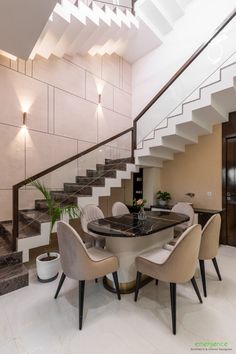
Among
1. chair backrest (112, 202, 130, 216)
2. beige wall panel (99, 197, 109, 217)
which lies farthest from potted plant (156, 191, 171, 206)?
chair backrest (112, 202, 130, 216)

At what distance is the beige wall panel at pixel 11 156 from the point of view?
359 centimetres

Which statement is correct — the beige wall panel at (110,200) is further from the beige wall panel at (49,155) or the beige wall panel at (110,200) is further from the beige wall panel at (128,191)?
the beige wall panel at (49,155)

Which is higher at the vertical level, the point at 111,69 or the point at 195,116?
the point at 111,69

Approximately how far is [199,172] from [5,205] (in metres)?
4.33

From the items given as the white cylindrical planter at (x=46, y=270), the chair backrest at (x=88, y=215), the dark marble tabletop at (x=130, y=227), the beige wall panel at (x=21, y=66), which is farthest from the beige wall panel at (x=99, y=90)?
the white cylindrical planter at (x=46, y=270)

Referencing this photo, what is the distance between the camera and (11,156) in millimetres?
3680

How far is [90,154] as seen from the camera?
4.17 metres

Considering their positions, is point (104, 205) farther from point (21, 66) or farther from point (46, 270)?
point (21, 66)

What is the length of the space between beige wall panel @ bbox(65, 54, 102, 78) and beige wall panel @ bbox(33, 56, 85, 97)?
13 centimetres

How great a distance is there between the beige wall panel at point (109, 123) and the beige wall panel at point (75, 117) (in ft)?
0.70

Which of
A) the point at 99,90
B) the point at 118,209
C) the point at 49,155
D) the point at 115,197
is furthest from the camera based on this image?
the point at 115,197

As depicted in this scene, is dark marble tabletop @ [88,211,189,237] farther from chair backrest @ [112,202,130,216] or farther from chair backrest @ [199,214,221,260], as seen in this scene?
chair backrest @ [112,202,130,216]

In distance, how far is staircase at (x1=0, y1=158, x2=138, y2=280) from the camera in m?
2.73

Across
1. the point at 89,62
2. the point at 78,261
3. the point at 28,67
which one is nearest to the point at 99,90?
the point at 89,62
